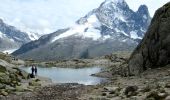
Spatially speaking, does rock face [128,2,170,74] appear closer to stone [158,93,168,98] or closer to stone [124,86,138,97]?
stone [124,86,138,97]

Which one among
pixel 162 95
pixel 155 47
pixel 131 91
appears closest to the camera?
pixel 162 95

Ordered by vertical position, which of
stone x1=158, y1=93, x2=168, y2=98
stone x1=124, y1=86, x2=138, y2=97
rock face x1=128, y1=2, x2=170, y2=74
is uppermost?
rock face x1=128, y1=2, x2=170, y2=74

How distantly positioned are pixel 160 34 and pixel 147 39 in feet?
26.7

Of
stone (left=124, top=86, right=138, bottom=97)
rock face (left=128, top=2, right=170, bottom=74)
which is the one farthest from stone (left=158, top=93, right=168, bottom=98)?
rock face (left=128, top=2, right=170, bottom=74)

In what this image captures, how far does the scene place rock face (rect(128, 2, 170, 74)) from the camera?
301 ft

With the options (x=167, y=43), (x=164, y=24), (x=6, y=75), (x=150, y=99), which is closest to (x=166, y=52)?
(x=167, y=43)

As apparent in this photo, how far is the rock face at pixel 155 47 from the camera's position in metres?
91.8

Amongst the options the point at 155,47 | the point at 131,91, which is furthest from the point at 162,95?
the point at 155,47

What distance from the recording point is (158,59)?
9312 cm

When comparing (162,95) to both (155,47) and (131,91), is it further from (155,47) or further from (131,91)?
(155,47)

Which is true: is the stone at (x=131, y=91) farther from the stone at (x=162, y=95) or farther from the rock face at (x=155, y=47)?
the rock face at (x=155, y=47)

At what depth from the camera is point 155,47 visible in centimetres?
9675

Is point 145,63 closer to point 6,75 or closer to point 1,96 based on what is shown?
point 6,75

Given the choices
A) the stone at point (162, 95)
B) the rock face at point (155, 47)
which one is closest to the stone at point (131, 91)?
the stone at point (162, 95)
